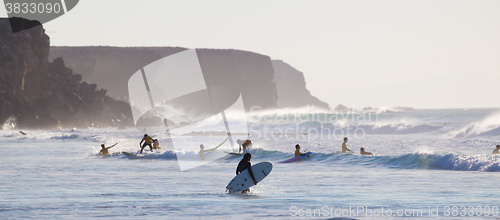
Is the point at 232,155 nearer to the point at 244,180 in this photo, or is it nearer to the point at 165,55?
the point at 244,180

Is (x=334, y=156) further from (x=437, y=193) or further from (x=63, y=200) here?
(x=63, y=200)

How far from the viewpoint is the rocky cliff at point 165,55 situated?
436 feet

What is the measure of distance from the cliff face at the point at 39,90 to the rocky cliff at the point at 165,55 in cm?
5135

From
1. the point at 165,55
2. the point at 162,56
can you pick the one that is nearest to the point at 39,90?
the point at 162,56

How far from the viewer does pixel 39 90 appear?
224 feet

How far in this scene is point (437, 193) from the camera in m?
11.4

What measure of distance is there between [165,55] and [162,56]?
3.09 meters

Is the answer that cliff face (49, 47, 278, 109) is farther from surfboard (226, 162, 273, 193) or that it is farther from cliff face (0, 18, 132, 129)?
surfboard (226, 162, 273, 193)

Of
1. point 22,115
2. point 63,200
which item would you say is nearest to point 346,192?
point 63,200

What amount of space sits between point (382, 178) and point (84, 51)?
135 metres

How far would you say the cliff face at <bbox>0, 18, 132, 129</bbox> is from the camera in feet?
203
